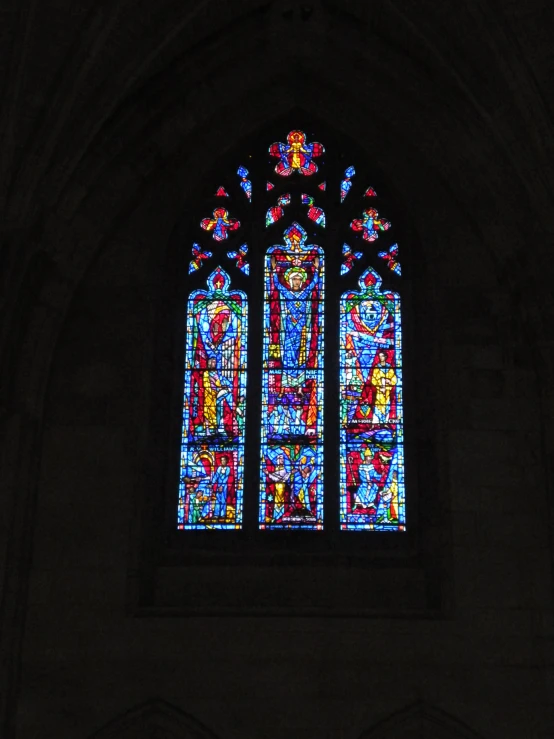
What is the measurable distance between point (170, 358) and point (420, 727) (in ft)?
13.0

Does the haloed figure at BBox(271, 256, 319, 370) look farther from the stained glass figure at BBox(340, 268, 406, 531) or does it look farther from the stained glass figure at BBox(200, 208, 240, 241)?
the stained glass figure at BBox(200, 208, 240, 241)

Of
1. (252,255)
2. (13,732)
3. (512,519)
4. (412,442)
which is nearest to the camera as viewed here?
(13,732)

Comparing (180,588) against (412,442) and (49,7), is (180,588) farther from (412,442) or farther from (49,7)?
(49,7)

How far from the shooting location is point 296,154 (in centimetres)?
1247

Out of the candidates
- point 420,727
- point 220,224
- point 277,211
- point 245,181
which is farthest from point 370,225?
point 420,727

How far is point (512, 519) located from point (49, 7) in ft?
18.5

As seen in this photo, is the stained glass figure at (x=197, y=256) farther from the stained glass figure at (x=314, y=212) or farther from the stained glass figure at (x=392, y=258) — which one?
the stained glass figure at (x=392, y=258)

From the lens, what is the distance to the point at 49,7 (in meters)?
10.3

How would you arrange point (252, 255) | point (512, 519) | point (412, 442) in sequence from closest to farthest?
point (512, 519)
point (412, 442)
point (252, 255)

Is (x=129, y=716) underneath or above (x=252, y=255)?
underneath

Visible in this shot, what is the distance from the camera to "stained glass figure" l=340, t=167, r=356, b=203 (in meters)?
12.3

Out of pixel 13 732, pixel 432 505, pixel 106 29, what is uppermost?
pixel 106 29

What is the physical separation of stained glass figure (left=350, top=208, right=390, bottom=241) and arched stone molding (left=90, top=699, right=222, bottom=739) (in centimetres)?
475

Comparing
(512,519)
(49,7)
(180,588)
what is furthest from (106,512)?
(49,7)
